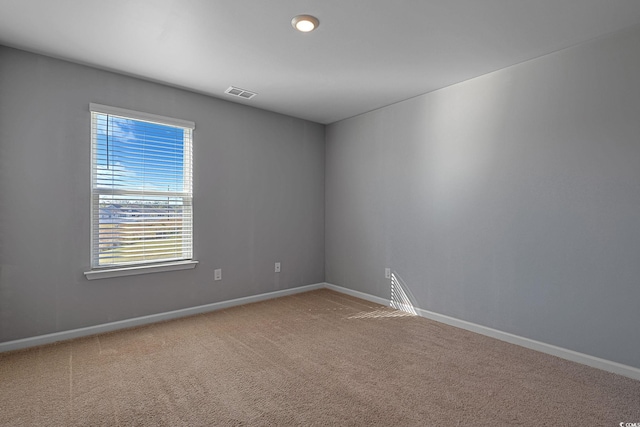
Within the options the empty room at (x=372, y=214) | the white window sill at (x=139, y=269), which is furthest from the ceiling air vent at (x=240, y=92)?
the white window sill at (x=139, y=269)

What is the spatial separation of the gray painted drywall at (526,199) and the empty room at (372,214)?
17 mm

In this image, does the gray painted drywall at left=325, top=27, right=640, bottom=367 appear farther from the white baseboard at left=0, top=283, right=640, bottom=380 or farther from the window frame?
the window frame

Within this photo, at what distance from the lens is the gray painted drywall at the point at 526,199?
234 cm

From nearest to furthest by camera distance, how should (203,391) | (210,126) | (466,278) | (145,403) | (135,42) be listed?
(145,403) < (203,391) < (135,42) < (466,278) < (210,126)

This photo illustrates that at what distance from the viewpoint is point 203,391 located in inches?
82.5

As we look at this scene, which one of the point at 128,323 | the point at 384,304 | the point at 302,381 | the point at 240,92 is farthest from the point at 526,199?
the point at 128,323

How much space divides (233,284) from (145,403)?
1990 mm

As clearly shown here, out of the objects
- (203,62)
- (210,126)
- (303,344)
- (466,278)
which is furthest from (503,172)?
(210,126)

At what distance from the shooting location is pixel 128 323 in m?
3.18

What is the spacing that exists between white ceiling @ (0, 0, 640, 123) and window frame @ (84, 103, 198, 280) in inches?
15.1

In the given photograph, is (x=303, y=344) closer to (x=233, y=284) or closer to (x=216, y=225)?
(x=233, y=284)

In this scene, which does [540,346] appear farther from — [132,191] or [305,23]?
[132,191]

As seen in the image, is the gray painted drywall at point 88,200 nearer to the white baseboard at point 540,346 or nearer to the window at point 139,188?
the window at point 139,188

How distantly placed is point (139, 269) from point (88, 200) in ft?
2.57
